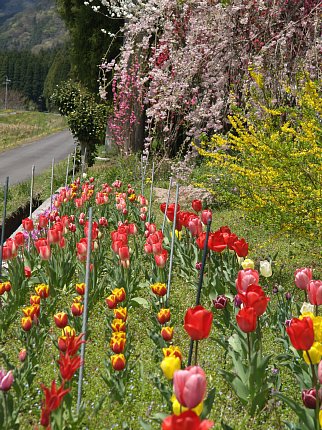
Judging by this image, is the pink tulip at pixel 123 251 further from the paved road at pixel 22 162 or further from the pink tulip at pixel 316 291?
the paved road at pixel 22 162

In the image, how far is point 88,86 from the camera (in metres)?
17.6

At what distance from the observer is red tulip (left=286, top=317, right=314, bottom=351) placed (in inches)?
75.9

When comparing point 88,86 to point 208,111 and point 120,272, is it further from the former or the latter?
point 120,272

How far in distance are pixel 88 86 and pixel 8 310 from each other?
48.8 ft

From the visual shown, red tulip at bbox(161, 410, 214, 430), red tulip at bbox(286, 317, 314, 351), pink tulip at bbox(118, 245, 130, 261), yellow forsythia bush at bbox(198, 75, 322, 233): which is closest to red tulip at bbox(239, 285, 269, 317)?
red tulip at bbox(286, 317, 314, 351)

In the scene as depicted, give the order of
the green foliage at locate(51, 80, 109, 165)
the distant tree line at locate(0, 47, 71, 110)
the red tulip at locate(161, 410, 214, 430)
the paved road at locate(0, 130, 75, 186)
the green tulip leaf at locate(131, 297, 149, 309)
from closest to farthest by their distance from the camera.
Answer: the red tulip at locate(161, 410, 214, 430) < the green tulip leaf at locate(131, 297, 149, 309) < the green foliage at locate(51, 80, 109, 165) < the paved road at locate(0, 130, 75, 186) < the distant tree line at locate(0, 47, 71, 110)

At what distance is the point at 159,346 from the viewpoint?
3023mm

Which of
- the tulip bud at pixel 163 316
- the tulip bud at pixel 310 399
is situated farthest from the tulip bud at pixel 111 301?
the tulip bud at pixel 310 399

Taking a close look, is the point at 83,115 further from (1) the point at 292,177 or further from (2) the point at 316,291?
(2) the point at 316,291

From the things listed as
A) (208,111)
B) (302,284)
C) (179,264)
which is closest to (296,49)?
(208,111)

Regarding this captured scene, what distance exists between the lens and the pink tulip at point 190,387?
59.1 inches

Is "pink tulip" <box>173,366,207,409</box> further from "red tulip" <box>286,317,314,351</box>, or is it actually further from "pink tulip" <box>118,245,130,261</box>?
"pink tulip" <box>118,245,130,261</box>

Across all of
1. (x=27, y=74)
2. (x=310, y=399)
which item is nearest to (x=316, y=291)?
(x=310, y=399)

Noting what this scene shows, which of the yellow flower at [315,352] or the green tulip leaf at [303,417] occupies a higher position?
the yellow flower at [315,352]
